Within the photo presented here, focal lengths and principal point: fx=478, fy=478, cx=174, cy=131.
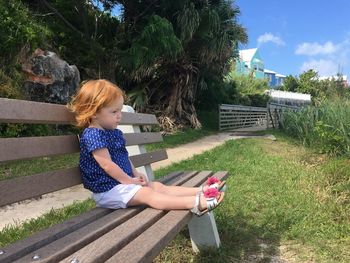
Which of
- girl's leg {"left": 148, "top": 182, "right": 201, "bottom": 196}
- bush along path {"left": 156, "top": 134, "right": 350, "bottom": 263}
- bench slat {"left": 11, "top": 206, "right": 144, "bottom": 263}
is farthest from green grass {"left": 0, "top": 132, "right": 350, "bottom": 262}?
bench slat {"left": 11, "top": 206, "right": 144, "bottom": 263}

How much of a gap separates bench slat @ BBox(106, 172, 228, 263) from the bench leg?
86cm

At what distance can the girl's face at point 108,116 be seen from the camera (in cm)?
276

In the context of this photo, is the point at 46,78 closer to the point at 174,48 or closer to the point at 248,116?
the point at 174,48

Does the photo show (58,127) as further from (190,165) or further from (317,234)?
(317,234)

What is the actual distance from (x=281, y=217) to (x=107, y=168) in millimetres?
2262

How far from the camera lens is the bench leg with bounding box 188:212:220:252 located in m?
3.45

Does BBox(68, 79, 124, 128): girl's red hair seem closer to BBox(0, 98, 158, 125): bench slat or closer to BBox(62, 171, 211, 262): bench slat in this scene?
BBox(0, 98, 158, 125): bench slat

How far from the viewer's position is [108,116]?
2.79 meters

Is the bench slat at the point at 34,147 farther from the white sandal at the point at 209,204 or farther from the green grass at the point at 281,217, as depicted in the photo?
the green grass at the point at 281,217

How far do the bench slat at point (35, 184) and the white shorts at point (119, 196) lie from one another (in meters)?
0.19

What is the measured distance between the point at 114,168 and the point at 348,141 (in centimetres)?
520

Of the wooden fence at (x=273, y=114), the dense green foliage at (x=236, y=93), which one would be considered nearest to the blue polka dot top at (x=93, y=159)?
the wooden fence at (x=273, y=114)

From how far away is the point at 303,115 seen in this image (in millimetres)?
11711

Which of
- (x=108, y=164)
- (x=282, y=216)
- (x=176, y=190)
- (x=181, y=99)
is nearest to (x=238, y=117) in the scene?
(x=181, y=99)
